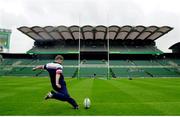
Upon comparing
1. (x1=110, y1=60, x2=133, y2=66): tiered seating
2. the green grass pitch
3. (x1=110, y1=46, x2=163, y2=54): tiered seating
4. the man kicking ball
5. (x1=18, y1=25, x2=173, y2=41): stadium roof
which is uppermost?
(x1=18, y1=25, x2=173, y2=41): stadium roof

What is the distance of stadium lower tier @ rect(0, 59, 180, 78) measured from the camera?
60.8m

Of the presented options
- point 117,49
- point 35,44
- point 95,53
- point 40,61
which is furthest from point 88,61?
point 35,44

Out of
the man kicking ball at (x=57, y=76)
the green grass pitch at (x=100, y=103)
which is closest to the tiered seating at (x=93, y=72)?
the green grass pitch at (x=100, y=103)

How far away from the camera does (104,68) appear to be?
64.8m

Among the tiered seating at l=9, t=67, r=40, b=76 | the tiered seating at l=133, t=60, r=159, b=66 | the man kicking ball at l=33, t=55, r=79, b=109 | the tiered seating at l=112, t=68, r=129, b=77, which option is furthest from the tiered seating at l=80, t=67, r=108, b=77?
the man kicking ball at l=33, t=55, r=79, b=109

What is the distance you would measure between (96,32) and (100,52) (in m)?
9.13

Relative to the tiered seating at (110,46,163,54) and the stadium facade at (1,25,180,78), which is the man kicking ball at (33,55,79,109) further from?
the tiered seating at (110,46,163,54)

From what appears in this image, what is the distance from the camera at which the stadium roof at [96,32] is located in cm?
6212

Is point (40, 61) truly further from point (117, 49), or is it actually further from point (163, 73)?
point (163, 73)

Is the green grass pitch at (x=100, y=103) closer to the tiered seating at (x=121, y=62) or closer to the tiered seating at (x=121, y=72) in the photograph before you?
the tiered seating at (x=121, y=72)

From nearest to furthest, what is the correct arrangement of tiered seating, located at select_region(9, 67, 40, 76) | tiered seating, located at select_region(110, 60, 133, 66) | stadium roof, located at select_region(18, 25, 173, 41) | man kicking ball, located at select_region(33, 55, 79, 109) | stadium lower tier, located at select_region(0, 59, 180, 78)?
man kicking ball, located at select_region(33, 55, 79, 109) < stadium lower tier, located at select_region(0, 59, 180, 78) < tiered seating, located at select_region(9, 67, 40, 76) < stadium roof, located at select_region(18, 25, 173, 41) < tiered seating, located at select_region(110, 60, 133, 66)

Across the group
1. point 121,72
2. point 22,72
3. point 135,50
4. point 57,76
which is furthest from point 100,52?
point 57,76

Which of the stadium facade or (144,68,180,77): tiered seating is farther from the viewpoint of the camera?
the stadium facade

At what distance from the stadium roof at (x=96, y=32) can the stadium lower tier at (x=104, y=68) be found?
24.2 feet
